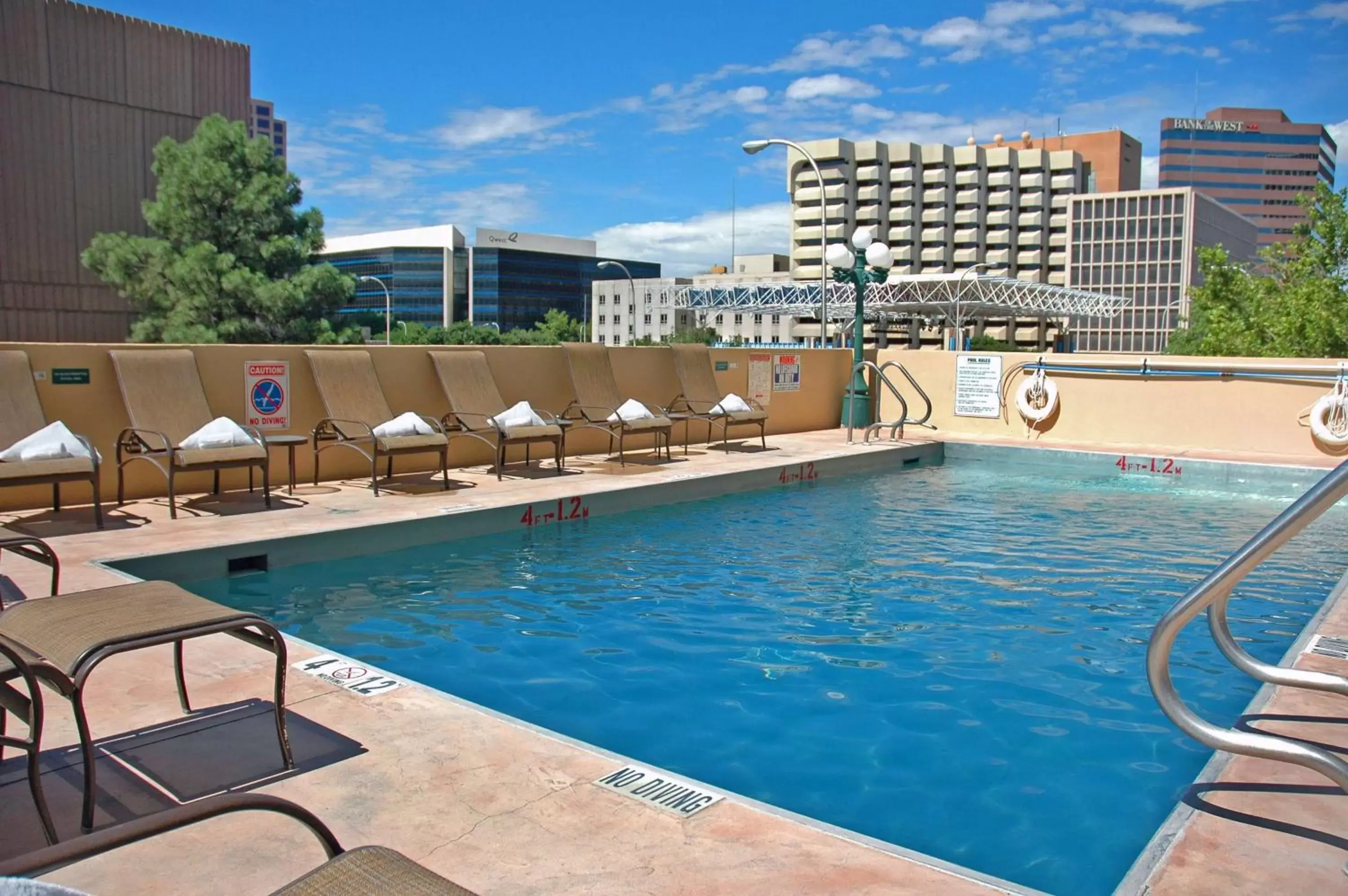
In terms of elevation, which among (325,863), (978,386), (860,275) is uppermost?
(860,275)

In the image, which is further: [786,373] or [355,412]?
[786,373]

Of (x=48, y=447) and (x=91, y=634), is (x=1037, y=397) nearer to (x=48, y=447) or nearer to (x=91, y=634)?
(x=48, y=447)

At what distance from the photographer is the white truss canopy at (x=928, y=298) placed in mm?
64688

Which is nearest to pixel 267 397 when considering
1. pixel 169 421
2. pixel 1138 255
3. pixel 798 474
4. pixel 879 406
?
pixel 169 421

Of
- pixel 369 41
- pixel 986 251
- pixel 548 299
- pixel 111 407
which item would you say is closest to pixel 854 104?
pixel 986 251

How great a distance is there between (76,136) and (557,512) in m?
27.4

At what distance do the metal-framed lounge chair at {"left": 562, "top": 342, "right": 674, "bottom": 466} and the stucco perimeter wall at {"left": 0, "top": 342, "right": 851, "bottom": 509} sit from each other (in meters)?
0.18

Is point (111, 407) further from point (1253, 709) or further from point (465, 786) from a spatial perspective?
point (1253, 709)

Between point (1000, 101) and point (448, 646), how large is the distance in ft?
408

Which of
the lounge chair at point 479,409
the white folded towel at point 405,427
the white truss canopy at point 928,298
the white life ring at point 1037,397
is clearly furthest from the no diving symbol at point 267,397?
the white truss canopy at point 928,298

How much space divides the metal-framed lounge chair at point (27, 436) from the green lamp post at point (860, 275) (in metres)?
9.30

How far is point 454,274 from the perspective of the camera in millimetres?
113312

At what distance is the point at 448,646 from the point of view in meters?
4.81

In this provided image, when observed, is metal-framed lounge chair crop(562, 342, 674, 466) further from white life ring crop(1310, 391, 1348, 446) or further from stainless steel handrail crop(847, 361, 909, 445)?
white life ring crop(1310, 391, 1348, 446)
